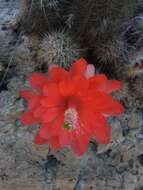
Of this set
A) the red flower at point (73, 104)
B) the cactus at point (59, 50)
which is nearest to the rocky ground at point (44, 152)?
the cactus at point (59, 50)

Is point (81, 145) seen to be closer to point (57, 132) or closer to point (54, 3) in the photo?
point (57, 132)

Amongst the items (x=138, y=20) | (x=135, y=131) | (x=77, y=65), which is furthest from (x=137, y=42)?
(x=77, y=65)

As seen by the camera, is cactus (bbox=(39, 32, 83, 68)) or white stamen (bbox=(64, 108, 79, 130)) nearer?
white stamen (bbox=(64, 108, 79, 130))

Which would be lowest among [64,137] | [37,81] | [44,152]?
[44,152]

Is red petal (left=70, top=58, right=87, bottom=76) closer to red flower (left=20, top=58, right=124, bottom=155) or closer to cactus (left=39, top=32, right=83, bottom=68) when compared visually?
red flower (left=20, top=58, right=124, bottom=155)

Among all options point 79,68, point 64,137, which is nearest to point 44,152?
point 64,137

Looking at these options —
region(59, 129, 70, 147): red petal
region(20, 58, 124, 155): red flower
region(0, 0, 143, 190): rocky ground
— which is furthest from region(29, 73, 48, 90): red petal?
region(0, 0, 143, 190): rocky ground

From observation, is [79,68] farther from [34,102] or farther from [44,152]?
[44,152]
